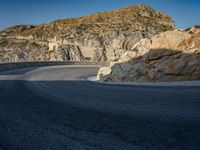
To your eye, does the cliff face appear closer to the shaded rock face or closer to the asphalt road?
the shaded rock face

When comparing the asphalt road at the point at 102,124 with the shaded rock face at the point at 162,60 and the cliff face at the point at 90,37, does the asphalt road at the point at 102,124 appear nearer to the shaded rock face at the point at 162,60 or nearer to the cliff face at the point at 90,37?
the shaded rock face at the point at 162,60

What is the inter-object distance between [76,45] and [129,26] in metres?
15.9

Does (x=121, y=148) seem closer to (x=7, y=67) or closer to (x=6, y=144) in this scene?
(x=6, y=144)

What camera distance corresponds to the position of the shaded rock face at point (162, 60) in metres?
17.9

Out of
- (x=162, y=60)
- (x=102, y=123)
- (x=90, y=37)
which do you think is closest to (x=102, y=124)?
(x=102, y=123)

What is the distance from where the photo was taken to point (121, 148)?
16.1ft

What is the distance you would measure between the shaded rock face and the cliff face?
143 ft

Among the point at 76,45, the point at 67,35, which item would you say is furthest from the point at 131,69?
the point at 67,35

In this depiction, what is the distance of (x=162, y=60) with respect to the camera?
19047mm

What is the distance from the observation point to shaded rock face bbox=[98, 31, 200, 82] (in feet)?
58.6

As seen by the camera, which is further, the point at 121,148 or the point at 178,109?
the point at 178,109

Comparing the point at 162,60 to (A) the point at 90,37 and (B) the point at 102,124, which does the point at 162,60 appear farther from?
(A) the point at 90,37

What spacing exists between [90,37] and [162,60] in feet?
190

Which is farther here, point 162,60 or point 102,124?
point 162,60
